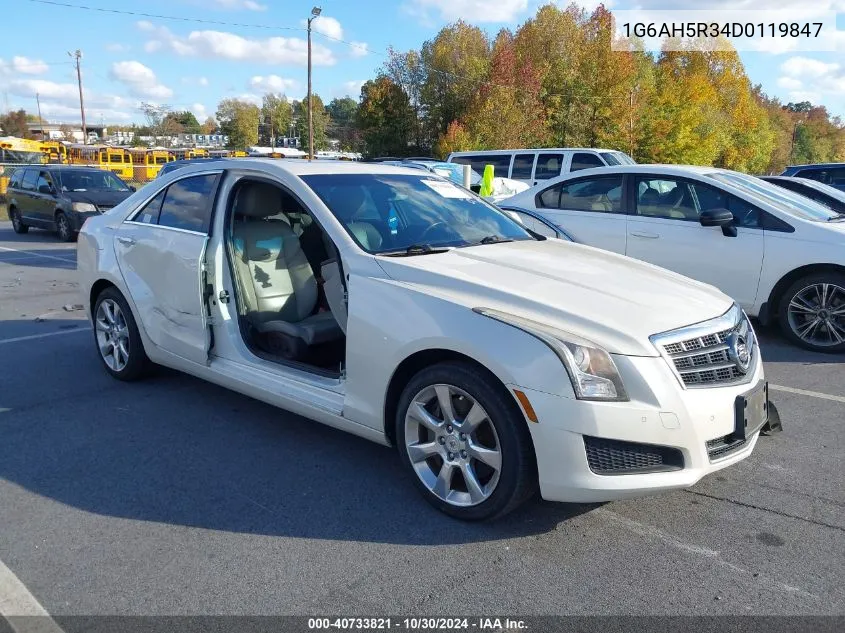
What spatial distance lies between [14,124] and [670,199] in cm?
11609

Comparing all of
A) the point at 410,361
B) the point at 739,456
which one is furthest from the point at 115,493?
the point at 739,456

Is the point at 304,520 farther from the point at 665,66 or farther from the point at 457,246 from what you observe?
the point at 665,66

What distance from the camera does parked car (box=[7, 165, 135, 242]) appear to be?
1551 centimetres

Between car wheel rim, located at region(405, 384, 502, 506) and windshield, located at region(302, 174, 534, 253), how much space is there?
0.97 meters

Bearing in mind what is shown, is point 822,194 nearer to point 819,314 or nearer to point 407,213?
point 819,314

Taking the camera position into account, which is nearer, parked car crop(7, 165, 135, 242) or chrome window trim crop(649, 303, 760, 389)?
chrome window trim crop(649, 303, 760, 389)

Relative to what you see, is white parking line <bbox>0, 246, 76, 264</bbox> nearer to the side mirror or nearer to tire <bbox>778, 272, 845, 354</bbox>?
the side mirror

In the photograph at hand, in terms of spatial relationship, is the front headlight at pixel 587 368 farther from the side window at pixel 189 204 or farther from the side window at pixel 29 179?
the side window at pixel 29 179

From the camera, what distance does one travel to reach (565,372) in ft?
9.39

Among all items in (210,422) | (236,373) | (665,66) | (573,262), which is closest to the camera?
(573,262)

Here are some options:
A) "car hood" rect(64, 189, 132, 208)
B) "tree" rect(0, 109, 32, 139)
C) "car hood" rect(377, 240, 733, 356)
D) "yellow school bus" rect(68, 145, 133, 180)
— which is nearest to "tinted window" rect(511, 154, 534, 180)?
"car hood" rect(64, 189, 132, 208)

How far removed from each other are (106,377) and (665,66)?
44996 mm

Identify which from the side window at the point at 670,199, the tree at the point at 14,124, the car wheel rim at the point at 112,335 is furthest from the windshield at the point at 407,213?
the tree at the point at 14,124

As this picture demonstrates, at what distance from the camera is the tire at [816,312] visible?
623cm
